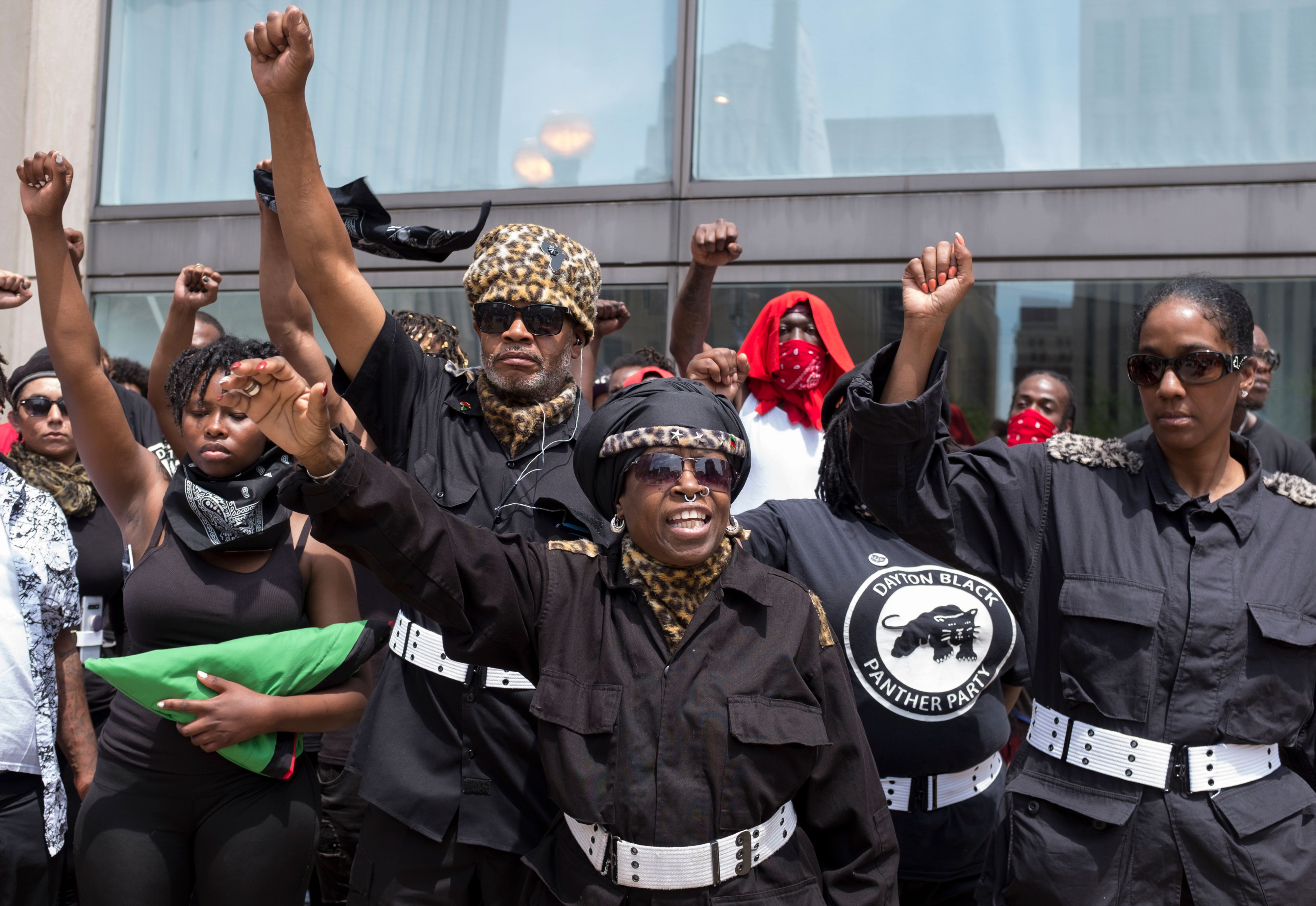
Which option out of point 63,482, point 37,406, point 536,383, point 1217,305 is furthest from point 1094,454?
point 37,406

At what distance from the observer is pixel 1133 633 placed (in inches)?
99.2

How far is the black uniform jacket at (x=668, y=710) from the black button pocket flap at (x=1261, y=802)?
732mm

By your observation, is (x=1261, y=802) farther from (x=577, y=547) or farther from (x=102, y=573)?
(x=102, y=573)

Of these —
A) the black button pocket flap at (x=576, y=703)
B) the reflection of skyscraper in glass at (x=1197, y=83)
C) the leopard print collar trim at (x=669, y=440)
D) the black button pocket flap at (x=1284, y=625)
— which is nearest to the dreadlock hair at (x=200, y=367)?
the leopard print collar trim at (x=669, y=440)

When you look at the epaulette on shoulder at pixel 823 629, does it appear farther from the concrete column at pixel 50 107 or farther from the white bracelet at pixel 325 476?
the concrete column at pixel 50 107

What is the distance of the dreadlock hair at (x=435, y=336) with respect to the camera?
13.9ft

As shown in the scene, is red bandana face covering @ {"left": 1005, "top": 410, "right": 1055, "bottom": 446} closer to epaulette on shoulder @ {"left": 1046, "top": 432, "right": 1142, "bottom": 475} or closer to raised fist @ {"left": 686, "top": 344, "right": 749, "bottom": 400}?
raised fist @ {"left": 686, "top": 344, "right": 749, "bottom": 400}

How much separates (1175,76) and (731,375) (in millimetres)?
4259

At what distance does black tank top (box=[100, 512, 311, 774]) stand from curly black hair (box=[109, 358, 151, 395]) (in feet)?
11.8

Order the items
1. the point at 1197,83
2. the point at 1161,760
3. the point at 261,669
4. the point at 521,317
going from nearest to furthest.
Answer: the point at 1161,760 < the point at 521,317 < the point at 261,669 < the point at 1197,83

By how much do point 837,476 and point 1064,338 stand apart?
11.8 ft

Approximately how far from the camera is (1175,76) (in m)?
6.39

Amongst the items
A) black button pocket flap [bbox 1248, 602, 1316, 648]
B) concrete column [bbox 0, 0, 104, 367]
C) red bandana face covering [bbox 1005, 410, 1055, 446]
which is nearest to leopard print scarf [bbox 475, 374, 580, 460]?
black button pocket flap [bbox 1248, 602, 1316, 648]

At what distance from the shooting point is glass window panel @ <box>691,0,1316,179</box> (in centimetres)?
630
